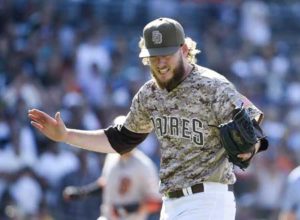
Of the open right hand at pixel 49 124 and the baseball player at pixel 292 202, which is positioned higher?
the open right hand at pixel 49 124

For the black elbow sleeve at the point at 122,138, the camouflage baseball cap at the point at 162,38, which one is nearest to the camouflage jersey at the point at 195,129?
the camouflage baseball cap at the point at 162,38

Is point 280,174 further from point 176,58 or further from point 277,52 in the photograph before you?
point 176,58

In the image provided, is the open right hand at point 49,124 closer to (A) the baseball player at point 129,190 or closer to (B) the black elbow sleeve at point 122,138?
(B) the black elbow sleeve at point 122,138

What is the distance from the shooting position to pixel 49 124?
22.4 feet

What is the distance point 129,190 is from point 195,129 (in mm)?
4232

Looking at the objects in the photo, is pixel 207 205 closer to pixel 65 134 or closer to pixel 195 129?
pixel 195 129

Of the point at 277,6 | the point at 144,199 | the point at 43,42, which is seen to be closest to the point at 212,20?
the point at 277,6

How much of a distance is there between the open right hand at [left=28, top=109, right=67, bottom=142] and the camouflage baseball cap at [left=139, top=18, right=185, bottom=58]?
0.80m

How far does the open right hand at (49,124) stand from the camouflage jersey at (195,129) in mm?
699

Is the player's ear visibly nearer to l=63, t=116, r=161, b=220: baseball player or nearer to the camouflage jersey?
the camouflage jersey

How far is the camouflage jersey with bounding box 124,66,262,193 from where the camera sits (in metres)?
6.37

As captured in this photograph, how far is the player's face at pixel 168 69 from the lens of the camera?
6379 mm

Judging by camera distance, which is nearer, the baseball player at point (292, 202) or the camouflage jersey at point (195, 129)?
the camouflage jersey at point (195, 129)

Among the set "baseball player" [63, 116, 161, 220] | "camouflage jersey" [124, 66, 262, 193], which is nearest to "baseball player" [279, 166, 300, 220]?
"baseball player" [63, 116, 161, 220]
